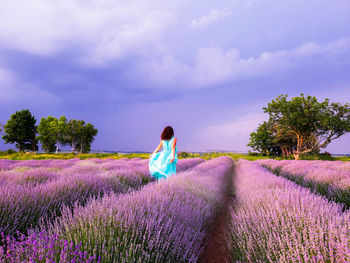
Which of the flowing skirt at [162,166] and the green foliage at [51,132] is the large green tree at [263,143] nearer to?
the flowing skirt at [162,166]

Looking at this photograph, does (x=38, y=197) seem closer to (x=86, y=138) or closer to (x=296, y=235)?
(x=296, y=235)

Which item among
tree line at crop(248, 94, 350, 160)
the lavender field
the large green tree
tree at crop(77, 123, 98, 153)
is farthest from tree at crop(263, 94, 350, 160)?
tree at crop(77, 123, 98, 153)

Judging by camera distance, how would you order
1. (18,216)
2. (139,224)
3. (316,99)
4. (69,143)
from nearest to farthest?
(139,224)
(18,216)
(316,99)
(69,143)

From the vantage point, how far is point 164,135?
5.20 metres

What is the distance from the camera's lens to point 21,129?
3478cm

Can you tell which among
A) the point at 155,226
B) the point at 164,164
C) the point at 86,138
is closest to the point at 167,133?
A: the point at 164,164

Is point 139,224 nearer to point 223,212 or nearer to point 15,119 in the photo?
point 223,212

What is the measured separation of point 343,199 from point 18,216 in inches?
222

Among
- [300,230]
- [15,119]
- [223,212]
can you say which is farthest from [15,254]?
[15,119]

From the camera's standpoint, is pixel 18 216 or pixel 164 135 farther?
pixel 164 135

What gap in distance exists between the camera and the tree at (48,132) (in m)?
38.9

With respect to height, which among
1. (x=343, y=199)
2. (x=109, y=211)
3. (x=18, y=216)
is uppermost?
(x=109, y=211)

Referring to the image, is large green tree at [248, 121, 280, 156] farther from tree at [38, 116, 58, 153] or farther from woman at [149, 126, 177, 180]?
tree at [38, 116, 58, 153]

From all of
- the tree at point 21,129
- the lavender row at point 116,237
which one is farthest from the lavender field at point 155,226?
the tree at point 21,129
